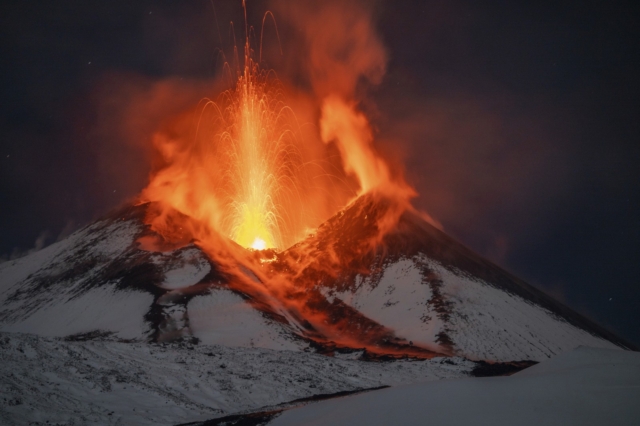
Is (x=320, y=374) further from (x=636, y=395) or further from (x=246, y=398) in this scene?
(x=636, y=395)

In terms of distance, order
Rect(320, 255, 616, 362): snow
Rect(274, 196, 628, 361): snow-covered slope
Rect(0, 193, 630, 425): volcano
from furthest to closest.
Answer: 1. Rect(274, 196, 628, 361): snow-covered slope
2. Rect(320, 255, 616, 362): snow
3. Rect(0, 193, 630, 425): volcano

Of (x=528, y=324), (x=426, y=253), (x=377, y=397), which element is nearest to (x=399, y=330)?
(x=528, y=324)

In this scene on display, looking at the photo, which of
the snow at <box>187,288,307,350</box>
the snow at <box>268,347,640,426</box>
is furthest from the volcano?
the snow at <box>268,347,640,426</box>

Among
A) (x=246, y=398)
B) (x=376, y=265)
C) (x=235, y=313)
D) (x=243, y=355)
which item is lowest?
(x=246, y=398)

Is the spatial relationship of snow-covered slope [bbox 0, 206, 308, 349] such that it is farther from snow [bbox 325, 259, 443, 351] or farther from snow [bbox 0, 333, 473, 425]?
snow [bbox 0, 333, 473, 425]

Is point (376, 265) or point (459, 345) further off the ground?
point (376, 265)

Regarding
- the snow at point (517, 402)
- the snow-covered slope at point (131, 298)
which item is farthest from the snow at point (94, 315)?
the snow at point (517, 402)
